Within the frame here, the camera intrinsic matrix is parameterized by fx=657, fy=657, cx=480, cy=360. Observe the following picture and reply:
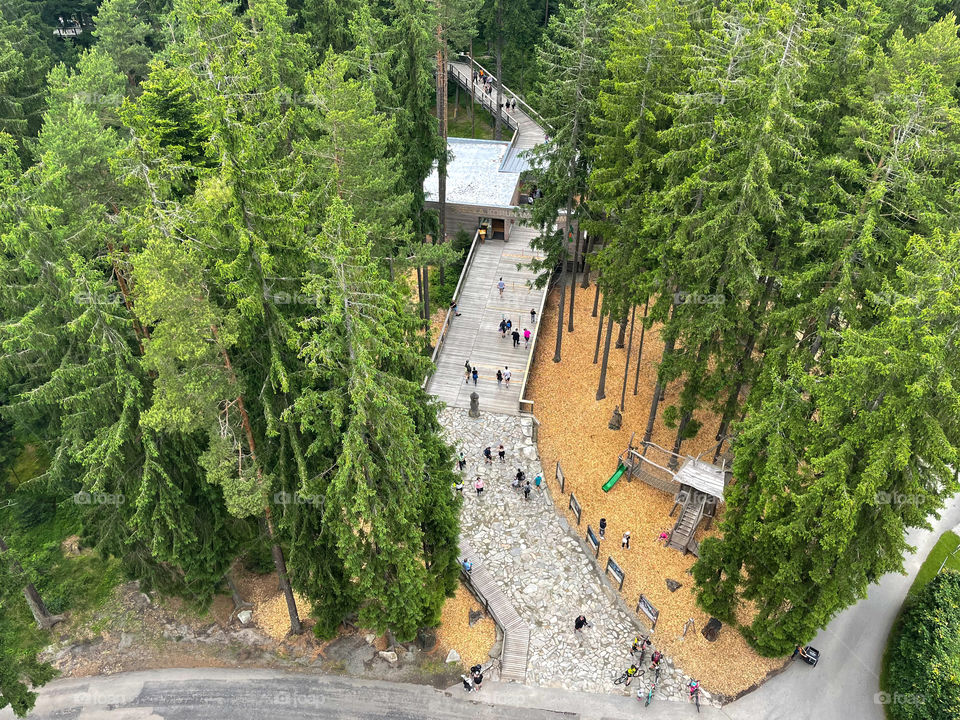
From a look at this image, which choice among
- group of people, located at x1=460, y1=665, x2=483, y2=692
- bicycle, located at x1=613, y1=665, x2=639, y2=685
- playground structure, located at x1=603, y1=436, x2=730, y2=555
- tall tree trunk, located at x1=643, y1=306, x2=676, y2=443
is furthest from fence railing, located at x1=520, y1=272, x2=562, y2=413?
bicycle, located at x1=613, y1=665, x2=639, y2=685

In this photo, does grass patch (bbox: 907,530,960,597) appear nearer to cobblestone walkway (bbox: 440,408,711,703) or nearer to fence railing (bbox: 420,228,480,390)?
→ cobblestone walkway (bbox: 440,408,711,703)

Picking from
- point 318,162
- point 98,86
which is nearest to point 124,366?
point 318,162

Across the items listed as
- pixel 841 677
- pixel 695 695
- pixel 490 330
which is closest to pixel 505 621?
pixel 695 695

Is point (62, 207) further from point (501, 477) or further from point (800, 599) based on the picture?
point (800, 599)

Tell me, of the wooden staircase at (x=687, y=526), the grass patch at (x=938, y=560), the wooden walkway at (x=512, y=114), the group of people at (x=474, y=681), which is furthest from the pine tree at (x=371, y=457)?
the wooden walkway at (x=512, y=114)

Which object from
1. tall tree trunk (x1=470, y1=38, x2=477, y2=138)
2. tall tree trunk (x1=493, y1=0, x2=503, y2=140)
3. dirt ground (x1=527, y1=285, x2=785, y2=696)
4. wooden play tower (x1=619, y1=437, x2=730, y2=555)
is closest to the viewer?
dirt ground (x1=527, y1=285, x2=785, y2=696)

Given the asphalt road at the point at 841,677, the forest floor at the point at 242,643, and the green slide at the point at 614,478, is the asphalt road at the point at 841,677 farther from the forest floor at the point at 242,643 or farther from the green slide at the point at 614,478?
the forest floor at the point at 242,643
